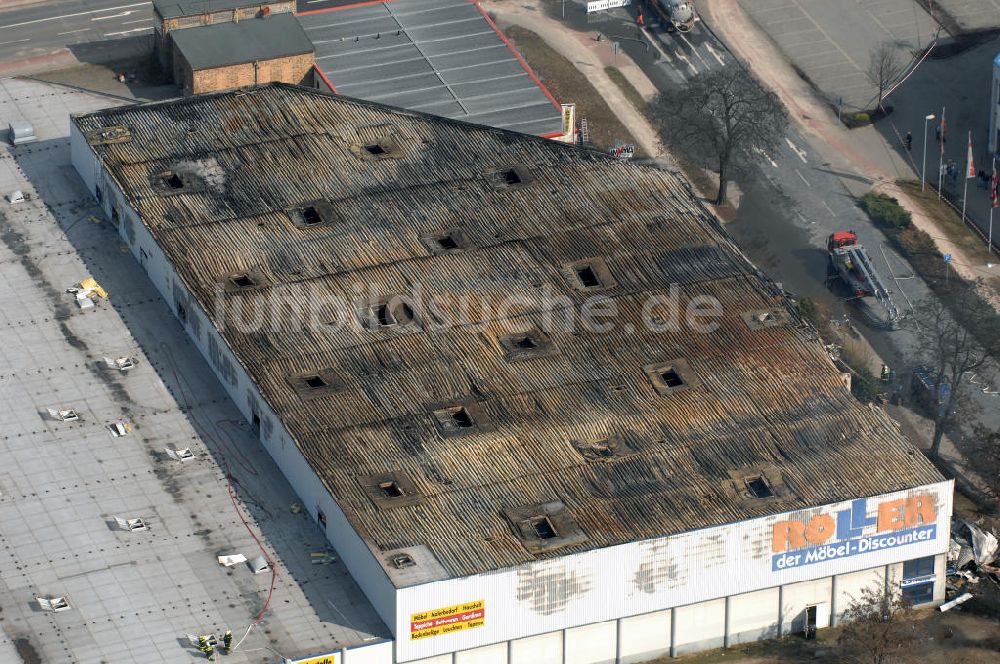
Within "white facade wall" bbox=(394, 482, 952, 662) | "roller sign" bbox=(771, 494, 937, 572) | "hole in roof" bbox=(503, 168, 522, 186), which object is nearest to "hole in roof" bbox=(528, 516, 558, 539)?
"white facade wall" bbox=(394, 482, 952, 662)

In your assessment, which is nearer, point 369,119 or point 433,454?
point 433,454

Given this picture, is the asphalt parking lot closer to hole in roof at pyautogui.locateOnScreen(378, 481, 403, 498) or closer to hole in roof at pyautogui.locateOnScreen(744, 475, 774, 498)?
hole in roof at pyautogui.locateOnScreen(744, 475, 774, 498)

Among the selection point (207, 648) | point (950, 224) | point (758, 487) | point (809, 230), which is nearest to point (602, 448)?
point (758, 487)

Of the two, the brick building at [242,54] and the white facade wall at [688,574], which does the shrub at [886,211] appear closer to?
the brick building at [242,54]

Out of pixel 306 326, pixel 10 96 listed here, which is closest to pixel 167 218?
pixel 306 326

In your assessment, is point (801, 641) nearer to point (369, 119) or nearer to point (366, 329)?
point (366, 329)

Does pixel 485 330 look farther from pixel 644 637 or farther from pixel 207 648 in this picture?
pixel 207 648
